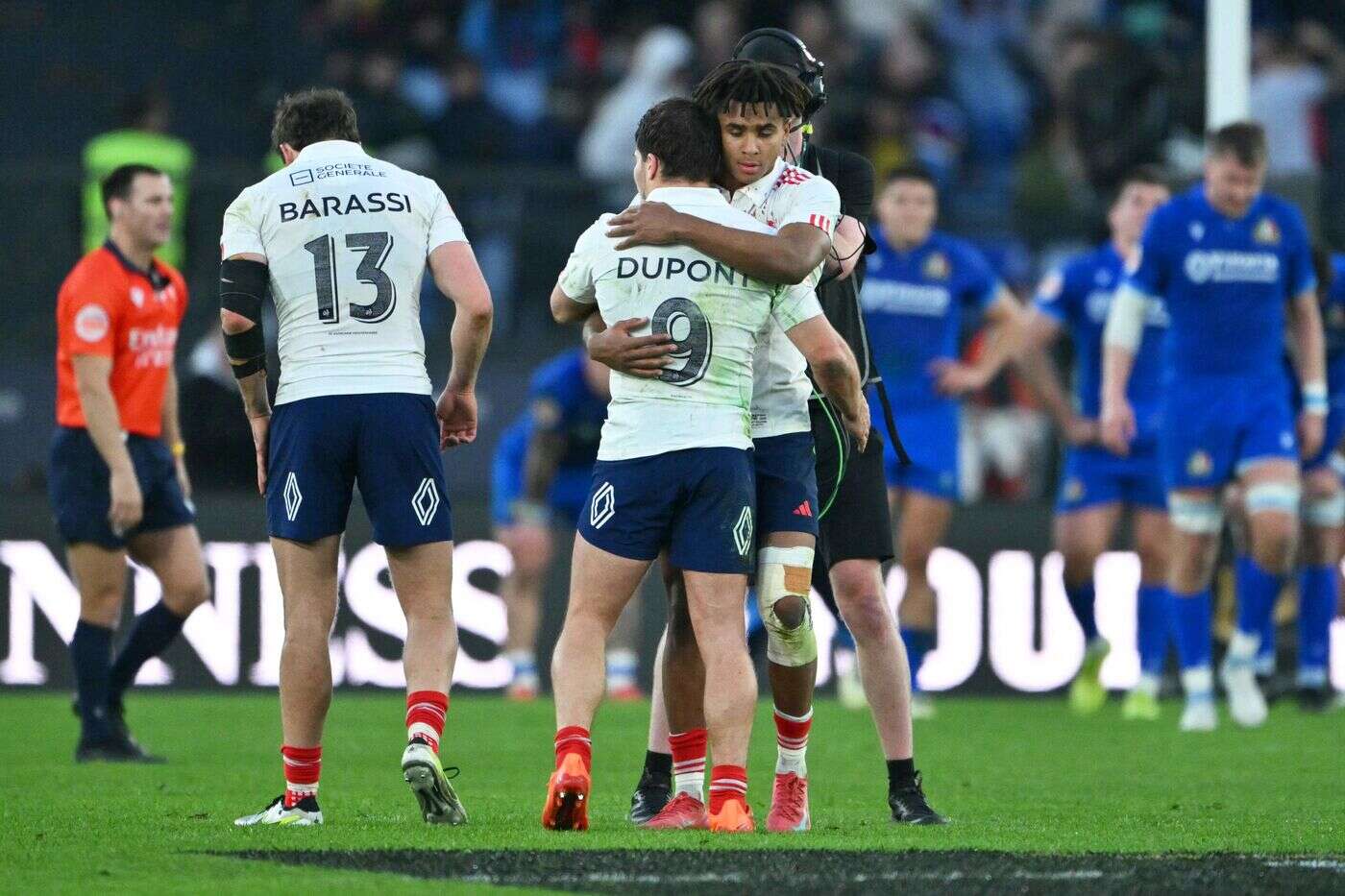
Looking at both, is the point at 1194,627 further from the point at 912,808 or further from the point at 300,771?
the point at 300,771

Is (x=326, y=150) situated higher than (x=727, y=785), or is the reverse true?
(x=326, y=150)

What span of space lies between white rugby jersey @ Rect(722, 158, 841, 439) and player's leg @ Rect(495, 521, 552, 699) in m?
7.19

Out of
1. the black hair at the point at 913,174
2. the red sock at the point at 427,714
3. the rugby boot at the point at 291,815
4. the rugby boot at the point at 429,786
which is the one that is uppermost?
the black hair at the point at 913,174

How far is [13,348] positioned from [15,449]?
0.67 metres

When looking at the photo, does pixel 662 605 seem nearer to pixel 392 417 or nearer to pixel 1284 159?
pixel 1284 159

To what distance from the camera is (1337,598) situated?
1358cm

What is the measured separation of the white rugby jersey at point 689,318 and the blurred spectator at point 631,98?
433 inches

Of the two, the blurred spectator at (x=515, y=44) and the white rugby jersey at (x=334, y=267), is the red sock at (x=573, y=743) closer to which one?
the white rugby jersey at (x=334, y=267)

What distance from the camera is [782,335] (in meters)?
6.74

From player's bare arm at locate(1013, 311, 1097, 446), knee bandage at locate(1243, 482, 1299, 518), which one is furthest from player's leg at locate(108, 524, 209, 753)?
player's bare arm at locate(1013, 311, 1097, 446)

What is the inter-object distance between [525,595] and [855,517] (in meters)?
7.05

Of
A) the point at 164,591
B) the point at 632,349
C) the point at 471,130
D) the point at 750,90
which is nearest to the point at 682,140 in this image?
the point at 750,90

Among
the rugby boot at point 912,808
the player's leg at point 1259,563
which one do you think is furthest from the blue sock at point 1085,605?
the rugby boot at point 912,808

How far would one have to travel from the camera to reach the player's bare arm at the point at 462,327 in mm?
6777
